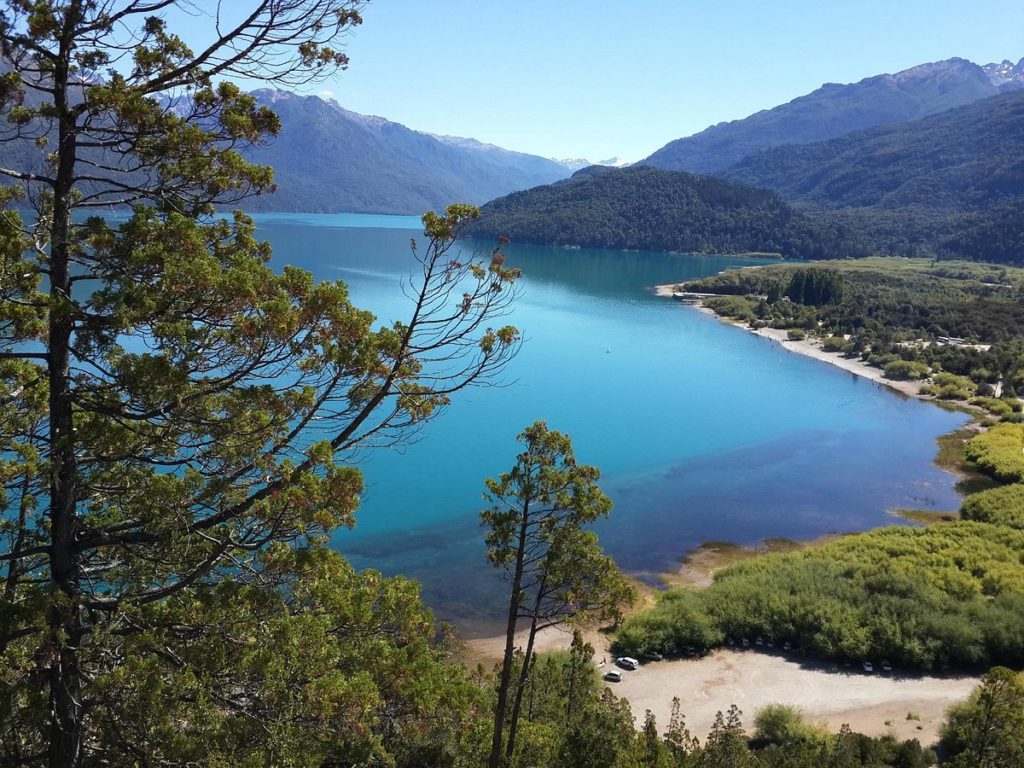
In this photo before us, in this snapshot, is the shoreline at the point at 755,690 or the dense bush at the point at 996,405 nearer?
the shoreline at the point at 755,690

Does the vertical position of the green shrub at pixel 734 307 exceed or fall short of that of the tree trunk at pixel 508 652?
it exceeds it

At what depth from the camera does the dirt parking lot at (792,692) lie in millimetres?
19156

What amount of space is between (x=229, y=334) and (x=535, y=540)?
20.8 feet

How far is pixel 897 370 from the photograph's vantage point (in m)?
66.9

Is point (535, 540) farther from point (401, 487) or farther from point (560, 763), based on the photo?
point (401, 487)

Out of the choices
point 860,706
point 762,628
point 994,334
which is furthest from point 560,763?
point 994,334

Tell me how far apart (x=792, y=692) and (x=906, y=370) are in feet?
177

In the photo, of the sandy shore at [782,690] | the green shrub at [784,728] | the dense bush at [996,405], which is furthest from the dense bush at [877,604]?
the dense bush at [996,405]

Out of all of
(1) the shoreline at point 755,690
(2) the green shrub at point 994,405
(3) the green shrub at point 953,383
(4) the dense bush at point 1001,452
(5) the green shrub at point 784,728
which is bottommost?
(1) the shoreline at point 755,690

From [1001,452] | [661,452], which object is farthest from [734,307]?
[661,452]

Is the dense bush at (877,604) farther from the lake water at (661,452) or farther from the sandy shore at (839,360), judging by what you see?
the sandy shore at (839,360)

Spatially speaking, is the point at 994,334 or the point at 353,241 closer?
the point at 994,334

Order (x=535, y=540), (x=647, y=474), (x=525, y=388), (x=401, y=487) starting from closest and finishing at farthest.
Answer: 1. (x=535, y=540)
2. (x=401, y=487)
3. (x=647, y=474)
4. (x=525, y=388)

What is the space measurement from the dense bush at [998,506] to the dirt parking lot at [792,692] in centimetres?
1372
